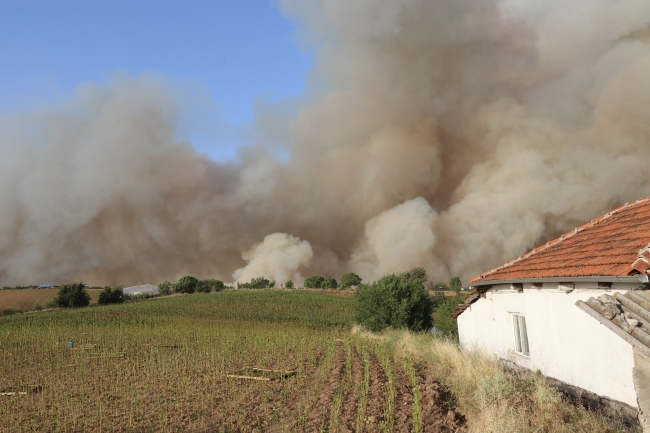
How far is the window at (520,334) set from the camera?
348 inches

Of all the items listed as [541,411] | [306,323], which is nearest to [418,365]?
[541,411]

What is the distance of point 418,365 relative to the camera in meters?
10.7

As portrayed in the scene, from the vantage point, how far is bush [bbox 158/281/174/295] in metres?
55.2

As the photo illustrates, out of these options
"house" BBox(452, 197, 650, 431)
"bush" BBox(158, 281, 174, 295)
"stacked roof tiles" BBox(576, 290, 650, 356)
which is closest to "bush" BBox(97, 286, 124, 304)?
"bush" BBox(158, 281, 174, 295)

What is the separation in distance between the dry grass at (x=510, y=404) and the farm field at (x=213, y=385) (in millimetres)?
362

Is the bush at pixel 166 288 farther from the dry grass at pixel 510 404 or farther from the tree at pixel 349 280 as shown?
the dry grass at pixel 510 404

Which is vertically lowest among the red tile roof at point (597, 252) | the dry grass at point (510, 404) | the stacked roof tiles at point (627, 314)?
the dry grass at point (510, 404)

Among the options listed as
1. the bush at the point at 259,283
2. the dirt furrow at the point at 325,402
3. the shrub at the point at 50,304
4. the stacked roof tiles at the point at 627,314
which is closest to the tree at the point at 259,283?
the bush at the point at 259,283

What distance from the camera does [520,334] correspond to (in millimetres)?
9008

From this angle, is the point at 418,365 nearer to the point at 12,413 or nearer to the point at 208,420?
the point at 208,420

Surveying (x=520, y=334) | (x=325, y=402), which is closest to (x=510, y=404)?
(x=325, y=402)

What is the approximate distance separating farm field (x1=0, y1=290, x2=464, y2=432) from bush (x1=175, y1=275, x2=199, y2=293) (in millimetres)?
36524

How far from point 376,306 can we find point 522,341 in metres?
11.1

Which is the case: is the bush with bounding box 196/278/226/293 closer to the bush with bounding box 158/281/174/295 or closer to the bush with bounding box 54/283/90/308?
the bush with bounding box 158/281/174/295
